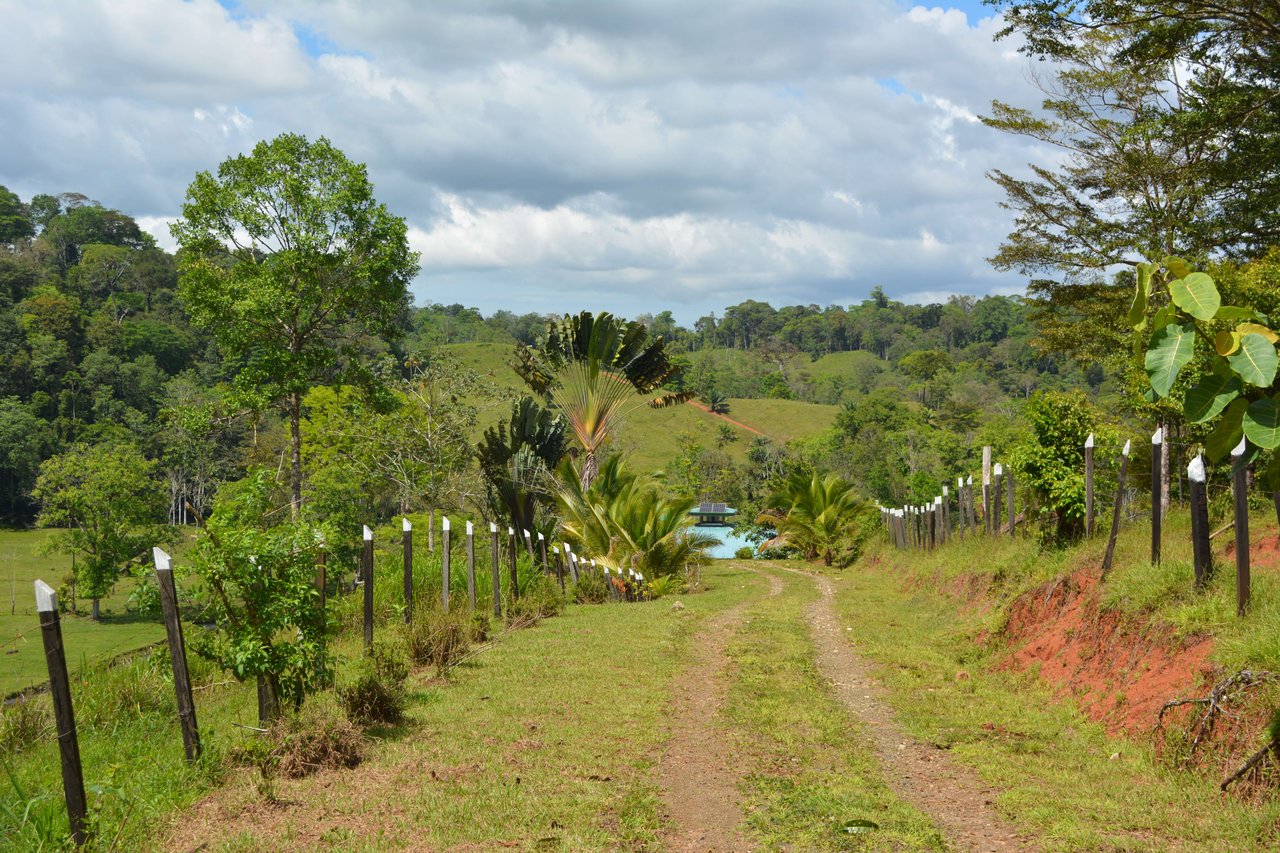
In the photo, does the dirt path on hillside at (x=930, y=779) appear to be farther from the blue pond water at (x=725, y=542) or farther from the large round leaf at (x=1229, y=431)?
the blue pond water at (x=725, y=542)

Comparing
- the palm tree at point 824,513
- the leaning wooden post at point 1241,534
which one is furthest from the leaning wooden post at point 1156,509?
the palm tree at point 824,513

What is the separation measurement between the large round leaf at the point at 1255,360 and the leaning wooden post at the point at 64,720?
547 centimetres

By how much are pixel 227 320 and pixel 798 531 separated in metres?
18.6

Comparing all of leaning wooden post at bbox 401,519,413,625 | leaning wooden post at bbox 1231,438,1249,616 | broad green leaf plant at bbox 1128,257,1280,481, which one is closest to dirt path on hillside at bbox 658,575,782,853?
broad green leaf plant at bbox 1128,257,1280,481

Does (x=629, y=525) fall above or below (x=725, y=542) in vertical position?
above

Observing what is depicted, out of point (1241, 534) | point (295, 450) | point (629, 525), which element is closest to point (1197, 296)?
point (1241, 534)

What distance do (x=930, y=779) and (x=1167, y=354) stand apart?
4.01 m

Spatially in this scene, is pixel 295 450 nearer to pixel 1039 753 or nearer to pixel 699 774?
pixel 699 774

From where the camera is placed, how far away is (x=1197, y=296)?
3.15 metres

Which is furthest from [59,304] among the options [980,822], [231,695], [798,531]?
[980,822]

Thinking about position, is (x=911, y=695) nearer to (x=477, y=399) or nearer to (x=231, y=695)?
(x=231, y=695)

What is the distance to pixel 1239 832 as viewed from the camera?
15.6 feet

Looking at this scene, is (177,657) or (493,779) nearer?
(493,779)

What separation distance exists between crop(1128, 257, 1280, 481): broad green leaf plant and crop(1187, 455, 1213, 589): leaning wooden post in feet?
13.0
